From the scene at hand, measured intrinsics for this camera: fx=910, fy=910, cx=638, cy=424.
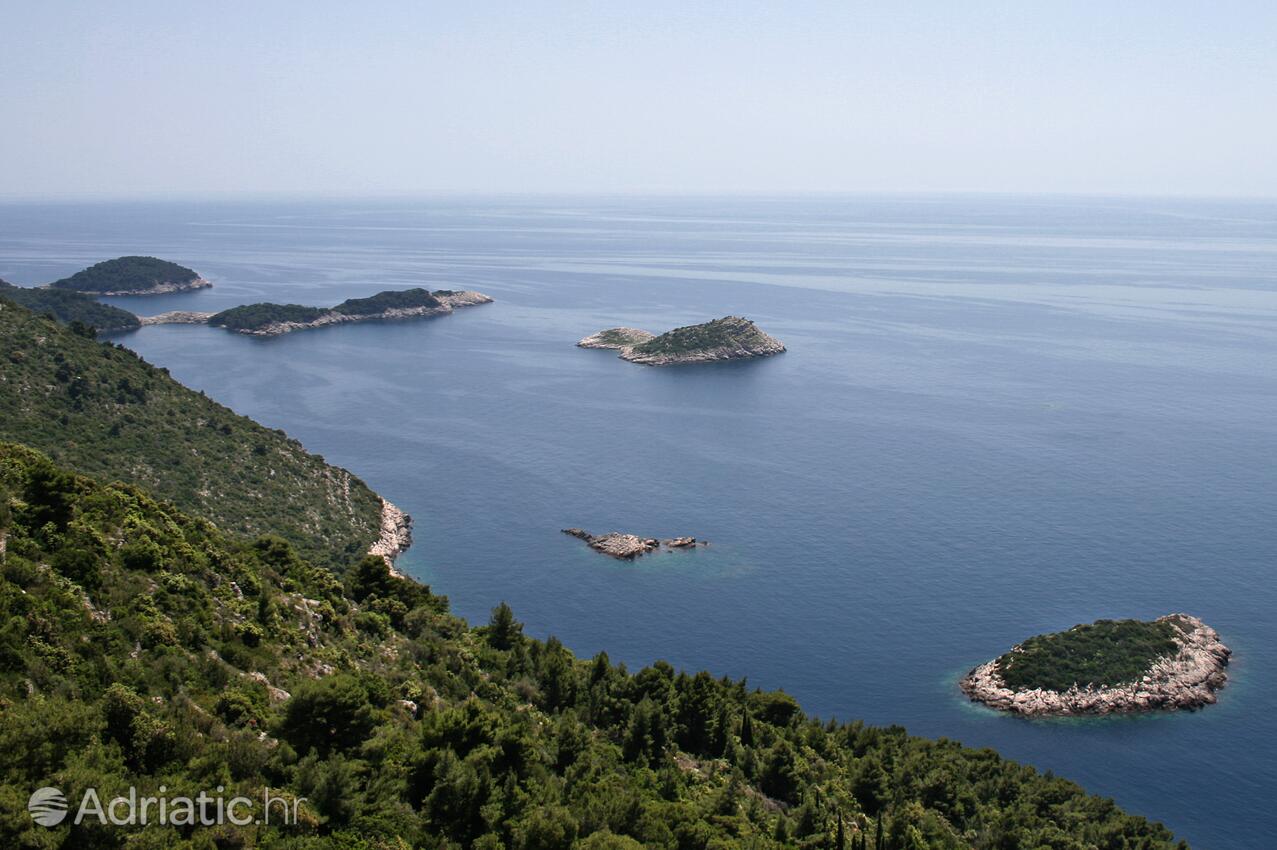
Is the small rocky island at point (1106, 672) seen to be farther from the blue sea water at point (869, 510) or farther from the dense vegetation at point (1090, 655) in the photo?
the blue sea water at point (869, 510)

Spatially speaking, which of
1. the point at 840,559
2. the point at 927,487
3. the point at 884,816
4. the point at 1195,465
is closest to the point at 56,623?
the point at 884,816

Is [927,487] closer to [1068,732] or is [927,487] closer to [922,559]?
[922,559]

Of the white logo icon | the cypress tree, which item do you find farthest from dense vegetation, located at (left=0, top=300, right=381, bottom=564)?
the white logo icon

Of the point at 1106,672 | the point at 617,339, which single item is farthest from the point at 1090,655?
the point at 617,339

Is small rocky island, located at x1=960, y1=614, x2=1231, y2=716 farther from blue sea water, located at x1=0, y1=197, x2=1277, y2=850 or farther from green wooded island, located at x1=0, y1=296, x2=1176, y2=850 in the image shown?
green wooded island, located at x1=0, y1=296, x2=1176, y2=850

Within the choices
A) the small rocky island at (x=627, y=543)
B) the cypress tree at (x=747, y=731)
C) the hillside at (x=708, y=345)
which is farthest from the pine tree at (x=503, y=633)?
the hillside at (x=708, y=345)
